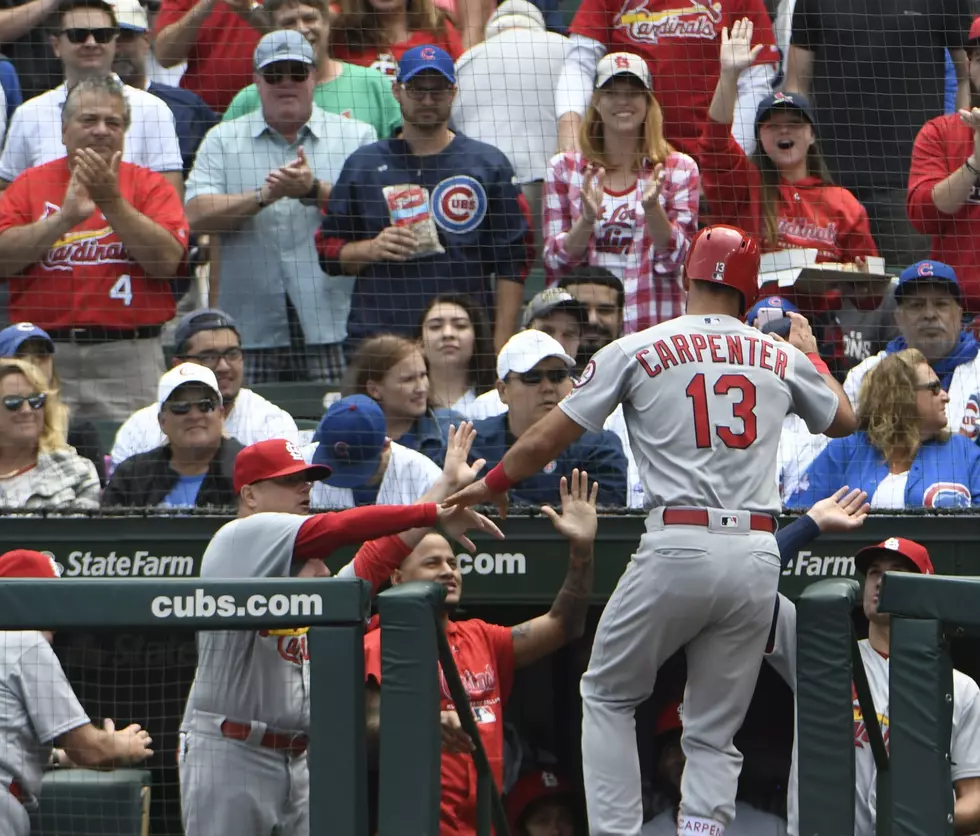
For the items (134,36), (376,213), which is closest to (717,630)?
(376,213)

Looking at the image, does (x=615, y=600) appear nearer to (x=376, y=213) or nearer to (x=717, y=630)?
(x=717, y=630)

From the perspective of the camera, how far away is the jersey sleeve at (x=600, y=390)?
4.71 metres

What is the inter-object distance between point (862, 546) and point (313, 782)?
2.72 meters

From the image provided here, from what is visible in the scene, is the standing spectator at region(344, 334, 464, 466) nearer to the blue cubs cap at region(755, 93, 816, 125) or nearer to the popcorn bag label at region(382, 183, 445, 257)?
the popcorn bag label at region(382, 183, 445, 257)

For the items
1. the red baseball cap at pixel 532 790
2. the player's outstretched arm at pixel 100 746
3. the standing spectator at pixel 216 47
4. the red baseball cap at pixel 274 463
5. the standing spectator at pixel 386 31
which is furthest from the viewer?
the standing spectator at pixel 216 47

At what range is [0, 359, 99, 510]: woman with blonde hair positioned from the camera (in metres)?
6.32

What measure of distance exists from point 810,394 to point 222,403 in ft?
8.76

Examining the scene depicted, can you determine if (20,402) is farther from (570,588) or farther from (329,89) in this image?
(329,89)

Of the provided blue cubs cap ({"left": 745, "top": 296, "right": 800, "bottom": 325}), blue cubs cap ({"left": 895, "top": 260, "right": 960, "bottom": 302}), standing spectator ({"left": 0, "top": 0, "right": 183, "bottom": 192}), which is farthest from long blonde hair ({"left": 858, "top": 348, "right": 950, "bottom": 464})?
standing spectator ({"left": 0, "top": 0, "right": 183, "bottom": 192})

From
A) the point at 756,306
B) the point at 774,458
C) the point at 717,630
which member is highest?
the point at 756,306

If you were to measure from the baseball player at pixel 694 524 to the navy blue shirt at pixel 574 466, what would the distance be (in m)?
1.49

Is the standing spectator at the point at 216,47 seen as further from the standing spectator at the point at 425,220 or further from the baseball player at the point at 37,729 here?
the baseball player at the point at 37,729

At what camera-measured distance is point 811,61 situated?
26.9ft

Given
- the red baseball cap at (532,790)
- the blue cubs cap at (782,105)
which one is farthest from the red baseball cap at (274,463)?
the blue cubs cap at (782,105)
